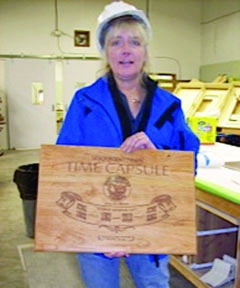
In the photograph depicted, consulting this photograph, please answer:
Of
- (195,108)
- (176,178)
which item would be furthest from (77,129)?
(195,108)

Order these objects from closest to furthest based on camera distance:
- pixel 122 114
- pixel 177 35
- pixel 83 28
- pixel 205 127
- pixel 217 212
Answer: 1. pixel 122 114
2. pixel 217 212
3. pixel 205 127
4. pixel 83 28
5. pixel 177 35

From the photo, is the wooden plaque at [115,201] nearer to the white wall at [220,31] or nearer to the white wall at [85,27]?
the white wall at [85,27]

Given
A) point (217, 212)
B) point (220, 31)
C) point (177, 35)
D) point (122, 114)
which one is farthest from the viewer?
point (177, 35)

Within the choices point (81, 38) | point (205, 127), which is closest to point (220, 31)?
point (81, 38)

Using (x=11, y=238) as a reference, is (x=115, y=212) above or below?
above

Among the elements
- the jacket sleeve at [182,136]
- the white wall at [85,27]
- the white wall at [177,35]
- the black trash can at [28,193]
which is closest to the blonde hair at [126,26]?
the jacket sleeve at [182,136]

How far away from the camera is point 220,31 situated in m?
8.46

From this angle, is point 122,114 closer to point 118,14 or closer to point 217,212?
point 118,14

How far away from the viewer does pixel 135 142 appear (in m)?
1.11

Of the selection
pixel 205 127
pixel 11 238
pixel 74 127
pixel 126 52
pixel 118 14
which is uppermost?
pixel 118 14

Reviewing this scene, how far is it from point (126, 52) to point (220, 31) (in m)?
8.10

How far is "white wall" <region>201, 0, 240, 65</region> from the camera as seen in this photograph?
26.1ft

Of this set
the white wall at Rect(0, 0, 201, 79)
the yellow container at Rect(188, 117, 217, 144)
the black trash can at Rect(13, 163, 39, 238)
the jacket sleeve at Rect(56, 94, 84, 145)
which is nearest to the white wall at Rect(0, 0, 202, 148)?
the white wall at Rect(0, 0, 201, 79)

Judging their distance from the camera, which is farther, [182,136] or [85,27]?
[85,27]
